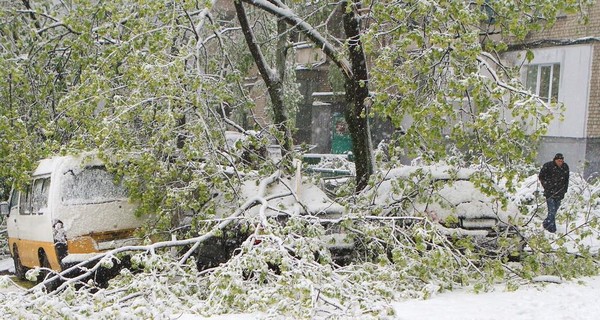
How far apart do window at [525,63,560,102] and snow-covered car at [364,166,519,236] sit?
1425 cm

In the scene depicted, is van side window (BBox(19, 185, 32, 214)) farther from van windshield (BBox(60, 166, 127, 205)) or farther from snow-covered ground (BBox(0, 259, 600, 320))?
snow-covered ground (BBox(0, 259, 600, 320))

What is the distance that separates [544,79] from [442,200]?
51.9 feet

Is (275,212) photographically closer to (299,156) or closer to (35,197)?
(299,156)

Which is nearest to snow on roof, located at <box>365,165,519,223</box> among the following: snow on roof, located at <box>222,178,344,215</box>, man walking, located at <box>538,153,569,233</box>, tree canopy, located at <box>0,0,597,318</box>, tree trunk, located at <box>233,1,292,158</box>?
tree canopy, located at <box>0,0,597,318</box>

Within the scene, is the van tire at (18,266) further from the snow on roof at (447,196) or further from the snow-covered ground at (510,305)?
the snow-covered ground at (510,305)

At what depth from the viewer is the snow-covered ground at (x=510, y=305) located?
20.9ft

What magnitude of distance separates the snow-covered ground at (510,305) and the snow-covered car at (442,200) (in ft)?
3.65

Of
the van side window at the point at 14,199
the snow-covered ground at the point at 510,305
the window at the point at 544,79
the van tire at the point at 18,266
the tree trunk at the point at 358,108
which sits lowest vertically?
the van tire at the point at 18,266

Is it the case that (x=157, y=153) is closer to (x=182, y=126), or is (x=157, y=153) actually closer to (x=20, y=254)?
(x=182, y=126)

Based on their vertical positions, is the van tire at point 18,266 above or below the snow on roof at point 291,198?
below

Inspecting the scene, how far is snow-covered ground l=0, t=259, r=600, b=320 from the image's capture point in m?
6.37

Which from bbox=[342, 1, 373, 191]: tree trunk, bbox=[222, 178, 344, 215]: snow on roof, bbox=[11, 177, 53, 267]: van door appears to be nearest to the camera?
bbox=[222, 178, 344, 215]: snow on roof

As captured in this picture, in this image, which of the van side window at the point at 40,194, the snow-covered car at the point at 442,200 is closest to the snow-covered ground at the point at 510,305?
the snow-covered car at the point at 442,200

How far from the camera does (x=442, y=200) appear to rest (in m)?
9.34
